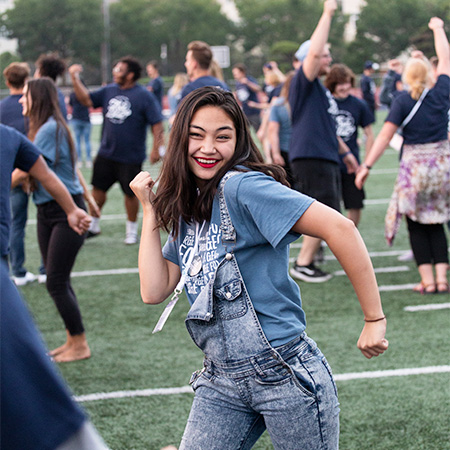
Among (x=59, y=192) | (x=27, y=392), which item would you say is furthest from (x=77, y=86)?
(x=27, y=392)

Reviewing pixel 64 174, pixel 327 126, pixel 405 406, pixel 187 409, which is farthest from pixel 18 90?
pixel 405 406

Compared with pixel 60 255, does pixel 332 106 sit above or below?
above

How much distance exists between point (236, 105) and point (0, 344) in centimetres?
159

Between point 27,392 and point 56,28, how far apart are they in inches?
3191

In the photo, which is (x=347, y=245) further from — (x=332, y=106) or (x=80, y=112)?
(x=80, y=112)

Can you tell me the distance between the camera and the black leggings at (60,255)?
491cm

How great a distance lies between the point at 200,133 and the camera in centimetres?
233

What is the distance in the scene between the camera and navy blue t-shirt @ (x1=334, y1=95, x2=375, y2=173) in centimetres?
754

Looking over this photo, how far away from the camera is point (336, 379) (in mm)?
4543

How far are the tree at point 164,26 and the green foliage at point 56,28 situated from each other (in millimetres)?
4074

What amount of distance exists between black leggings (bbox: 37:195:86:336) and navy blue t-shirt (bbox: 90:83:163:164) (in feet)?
12.4

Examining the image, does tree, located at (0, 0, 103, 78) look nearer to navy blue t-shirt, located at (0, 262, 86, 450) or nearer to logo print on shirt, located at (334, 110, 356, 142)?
logo print on shirt, located at (334, 110, 356, 142)

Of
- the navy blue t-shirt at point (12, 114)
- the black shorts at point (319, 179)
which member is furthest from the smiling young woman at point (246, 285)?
the navy blue t-shirt at point (12, 114)

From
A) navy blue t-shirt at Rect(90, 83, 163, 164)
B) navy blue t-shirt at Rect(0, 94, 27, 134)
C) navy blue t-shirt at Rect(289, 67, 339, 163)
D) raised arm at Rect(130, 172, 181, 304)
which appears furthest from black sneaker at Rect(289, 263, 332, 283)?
raised arm at Rect(130, 172, 181, 304)
